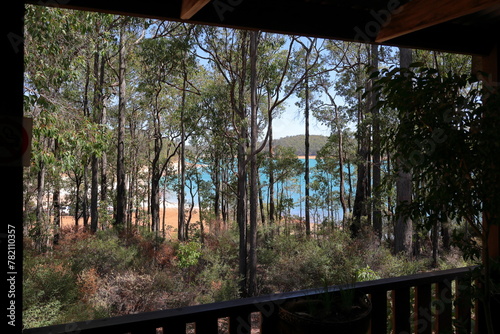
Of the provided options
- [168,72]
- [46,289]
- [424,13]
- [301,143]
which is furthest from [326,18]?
[301,143]

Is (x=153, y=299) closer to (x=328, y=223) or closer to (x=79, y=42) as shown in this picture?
(x=79, y=42)

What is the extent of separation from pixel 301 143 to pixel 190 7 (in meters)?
13.4

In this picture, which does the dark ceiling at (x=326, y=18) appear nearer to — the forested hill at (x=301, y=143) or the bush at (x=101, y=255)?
the bush at (x=101, y=255)

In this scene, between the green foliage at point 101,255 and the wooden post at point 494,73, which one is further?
the green foliage at point 101,255

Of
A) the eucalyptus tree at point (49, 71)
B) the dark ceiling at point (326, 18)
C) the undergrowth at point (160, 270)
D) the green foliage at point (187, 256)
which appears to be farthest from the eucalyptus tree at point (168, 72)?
the dark ceiling at point (326, 18)

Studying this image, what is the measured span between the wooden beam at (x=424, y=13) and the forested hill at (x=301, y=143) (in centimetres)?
1255

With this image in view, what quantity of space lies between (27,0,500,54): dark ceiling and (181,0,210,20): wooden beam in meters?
0.04

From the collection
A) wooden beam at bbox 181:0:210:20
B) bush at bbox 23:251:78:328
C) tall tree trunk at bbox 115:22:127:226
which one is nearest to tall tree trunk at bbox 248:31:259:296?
bush at bbox 23:251:78:328

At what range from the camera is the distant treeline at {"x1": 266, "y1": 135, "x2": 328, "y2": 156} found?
1427 cm

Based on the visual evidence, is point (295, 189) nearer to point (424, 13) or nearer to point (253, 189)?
point (253, 189)

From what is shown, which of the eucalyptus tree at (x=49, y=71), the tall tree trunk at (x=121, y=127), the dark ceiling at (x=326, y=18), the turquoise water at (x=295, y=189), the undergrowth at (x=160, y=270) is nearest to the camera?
the dark ceiling at (x=326, y=18)

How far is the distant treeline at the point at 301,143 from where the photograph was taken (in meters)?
14.3
